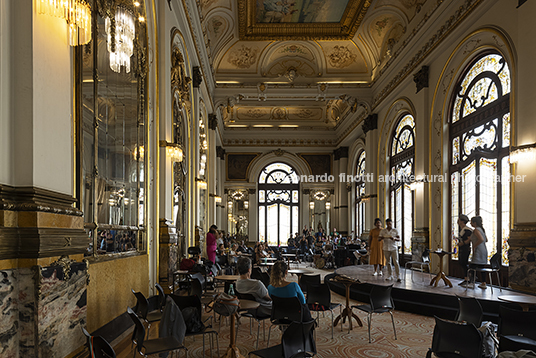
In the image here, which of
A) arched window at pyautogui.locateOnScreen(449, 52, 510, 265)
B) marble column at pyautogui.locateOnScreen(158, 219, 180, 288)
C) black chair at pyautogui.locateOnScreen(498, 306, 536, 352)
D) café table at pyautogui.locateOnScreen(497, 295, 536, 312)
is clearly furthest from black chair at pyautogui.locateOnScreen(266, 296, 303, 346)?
arched window at pyautogui.locateOnScreen(449, 52, 510, 265)

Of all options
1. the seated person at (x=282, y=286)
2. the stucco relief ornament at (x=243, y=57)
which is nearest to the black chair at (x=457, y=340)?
the seated person at (x=282, y=286)

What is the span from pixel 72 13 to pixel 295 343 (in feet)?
11.6

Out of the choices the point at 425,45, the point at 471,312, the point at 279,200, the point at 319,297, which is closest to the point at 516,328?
the point at 471,312

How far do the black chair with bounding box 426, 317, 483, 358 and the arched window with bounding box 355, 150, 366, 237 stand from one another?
17.8 metres

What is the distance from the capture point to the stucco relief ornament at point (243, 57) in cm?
1700

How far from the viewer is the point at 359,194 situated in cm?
2255

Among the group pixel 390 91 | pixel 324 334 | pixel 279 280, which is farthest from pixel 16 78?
pixel 390 91

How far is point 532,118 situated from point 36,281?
8.34 meters

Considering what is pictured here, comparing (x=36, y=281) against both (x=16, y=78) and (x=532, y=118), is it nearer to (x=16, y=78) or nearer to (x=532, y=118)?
(x=16, y=78)

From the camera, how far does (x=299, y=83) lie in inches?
701

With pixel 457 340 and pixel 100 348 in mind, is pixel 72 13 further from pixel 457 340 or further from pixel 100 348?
pixel 457 340

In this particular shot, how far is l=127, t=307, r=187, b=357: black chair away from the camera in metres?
3.76

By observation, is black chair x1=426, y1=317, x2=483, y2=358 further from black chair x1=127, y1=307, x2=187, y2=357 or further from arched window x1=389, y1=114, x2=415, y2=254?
arched window x1=389, y1=114, x2=415, y2=254

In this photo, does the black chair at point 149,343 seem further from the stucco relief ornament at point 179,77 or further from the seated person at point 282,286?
the stucco relief ornament at point 179,77
